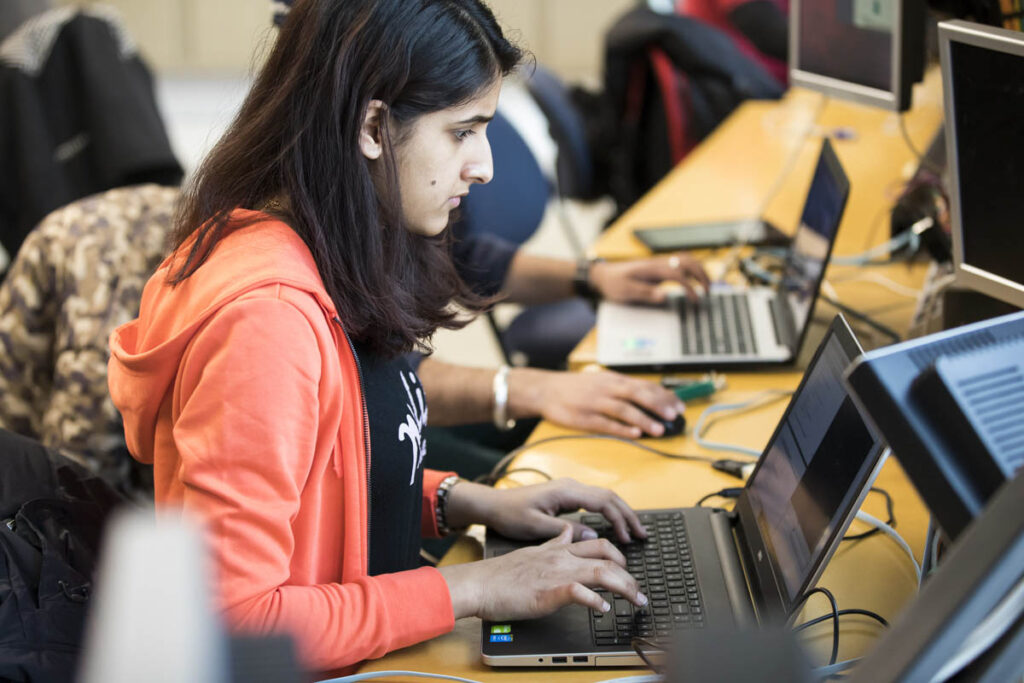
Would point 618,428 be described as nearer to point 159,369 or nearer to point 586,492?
point 586,492

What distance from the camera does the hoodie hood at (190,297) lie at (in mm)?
926

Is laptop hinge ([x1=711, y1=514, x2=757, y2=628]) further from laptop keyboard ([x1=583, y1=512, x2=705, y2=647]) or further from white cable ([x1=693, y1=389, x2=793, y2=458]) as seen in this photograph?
white cable ([x1=693, y1=389, x2=793, y2=458])

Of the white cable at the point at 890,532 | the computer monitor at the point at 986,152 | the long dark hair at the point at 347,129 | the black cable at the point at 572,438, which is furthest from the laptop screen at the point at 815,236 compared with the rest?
the long dark hair at the point at 347,129

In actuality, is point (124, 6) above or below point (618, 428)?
below

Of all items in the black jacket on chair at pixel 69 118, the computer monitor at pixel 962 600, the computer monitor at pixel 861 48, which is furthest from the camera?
the black jacket on chair at pixel 69 118

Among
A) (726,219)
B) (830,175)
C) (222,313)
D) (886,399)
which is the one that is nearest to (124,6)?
(726,219)

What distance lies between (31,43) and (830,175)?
6.05 feet

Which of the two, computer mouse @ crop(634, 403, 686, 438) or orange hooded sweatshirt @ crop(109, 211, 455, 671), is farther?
computer mouse @ crop(634, 403, 686, 438)

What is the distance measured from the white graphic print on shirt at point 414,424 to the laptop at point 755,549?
144 millimetres

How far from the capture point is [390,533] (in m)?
1.13

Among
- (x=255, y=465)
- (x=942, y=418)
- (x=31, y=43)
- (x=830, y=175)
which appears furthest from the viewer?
(x=31, y=43)

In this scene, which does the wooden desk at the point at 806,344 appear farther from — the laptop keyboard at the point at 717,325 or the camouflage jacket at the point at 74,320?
the camouflage jacket at the point at 74,320

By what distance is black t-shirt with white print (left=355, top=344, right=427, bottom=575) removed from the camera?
108 cm

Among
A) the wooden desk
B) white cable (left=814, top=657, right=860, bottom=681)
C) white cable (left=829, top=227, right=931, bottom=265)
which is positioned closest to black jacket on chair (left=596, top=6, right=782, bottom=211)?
the wooden desk
